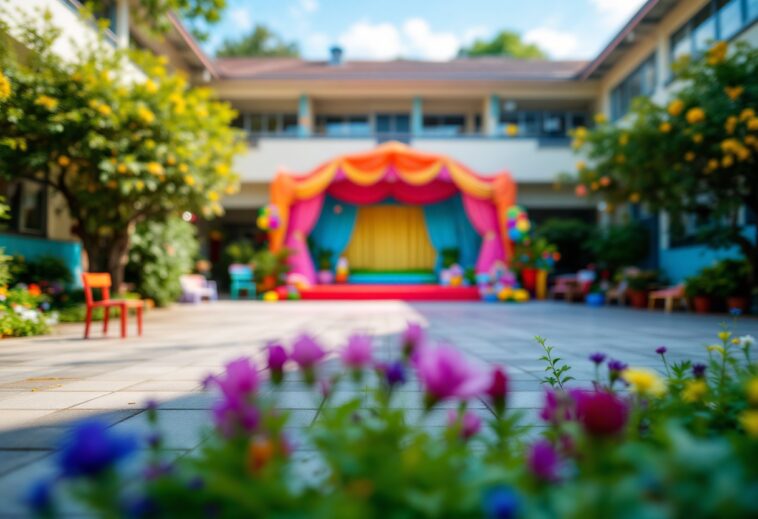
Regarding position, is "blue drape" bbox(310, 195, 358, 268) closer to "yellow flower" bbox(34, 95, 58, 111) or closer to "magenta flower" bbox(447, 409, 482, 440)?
"yellow flower" bbox(34, 95, 58, 111)

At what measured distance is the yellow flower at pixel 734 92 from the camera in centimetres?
756

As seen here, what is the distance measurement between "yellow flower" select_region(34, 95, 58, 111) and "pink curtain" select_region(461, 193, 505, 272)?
410 inches

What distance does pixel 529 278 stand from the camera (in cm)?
1457

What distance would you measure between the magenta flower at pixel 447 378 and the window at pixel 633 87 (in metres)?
15.0

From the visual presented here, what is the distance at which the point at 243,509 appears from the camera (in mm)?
854

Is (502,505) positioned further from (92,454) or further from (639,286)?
(639,286)

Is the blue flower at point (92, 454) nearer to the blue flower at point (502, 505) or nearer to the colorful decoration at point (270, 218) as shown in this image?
the blue flower at point (502, 505)

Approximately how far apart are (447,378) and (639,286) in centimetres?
1264

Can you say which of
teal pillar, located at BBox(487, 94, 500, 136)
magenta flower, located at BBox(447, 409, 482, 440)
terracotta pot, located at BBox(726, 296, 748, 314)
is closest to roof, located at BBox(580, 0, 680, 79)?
teal pillar, located at BBox(487, 94, 500, 136)

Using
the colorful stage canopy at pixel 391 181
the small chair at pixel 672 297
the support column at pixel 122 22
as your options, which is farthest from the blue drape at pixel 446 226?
the support column at pixel 122 22

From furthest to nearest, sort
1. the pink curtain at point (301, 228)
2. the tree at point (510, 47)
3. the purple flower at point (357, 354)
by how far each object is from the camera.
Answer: the tree at point (510, 47)
the pink curtain at point (301, 228)
the purple flower at point (357, 354)

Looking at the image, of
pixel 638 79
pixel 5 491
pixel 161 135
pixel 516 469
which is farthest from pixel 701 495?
pixel 638 79

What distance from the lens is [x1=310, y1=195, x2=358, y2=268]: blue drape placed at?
16.4m

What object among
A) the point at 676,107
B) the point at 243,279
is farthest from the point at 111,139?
the point at 676,107
